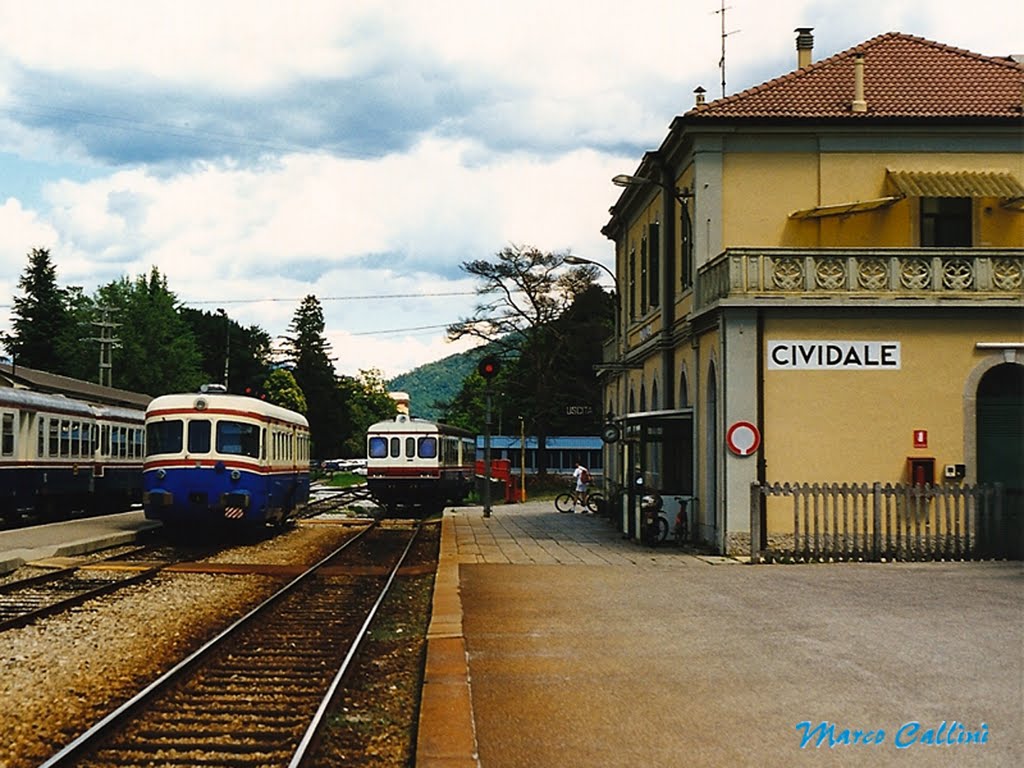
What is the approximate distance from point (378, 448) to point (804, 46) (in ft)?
61.8

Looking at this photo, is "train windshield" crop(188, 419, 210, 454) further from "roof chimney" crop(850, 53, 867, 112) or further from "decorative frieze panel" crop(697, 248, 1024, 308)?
"roof chimney" crop(850, 53, 867, 112)

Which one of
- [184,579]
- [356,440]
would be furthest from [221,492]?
[356,440]

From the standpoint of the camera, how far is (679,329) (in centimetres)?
2594

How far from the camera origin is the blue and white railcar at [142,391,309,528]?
23797 mm

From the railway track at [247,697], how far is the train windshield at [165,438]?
9.61 m

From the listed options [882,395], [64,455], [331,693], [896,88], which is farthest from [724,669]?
[64,455]

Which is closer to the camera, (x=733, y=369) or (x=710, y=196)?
(x=733, y=369)

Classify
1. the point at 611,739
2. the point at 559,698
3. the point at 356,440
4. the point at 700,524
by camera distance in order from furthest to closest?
the point at 356,440 < the point at 700,524 < the point at 559,698 < the point at 611,739

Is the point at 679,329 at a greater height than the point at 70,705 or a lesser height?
greater

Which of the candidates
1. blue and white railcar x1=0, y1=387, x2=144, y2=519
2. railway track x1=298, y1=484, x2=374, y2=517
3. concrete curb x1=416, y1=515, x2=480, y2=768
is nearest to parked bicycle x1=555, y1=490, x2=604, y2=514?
railway track x1=298, y1=484, x2=374, y2=517

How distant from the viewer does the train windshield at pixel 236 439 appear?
24078 millimetres

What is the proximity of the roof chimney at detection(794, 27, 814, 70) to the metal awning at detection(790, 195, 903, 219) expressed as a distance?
6.73 metres

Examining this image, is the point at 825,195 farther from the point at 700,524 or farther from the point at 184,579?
the point at 184,579

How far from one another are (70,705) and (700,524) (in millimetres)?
15080
